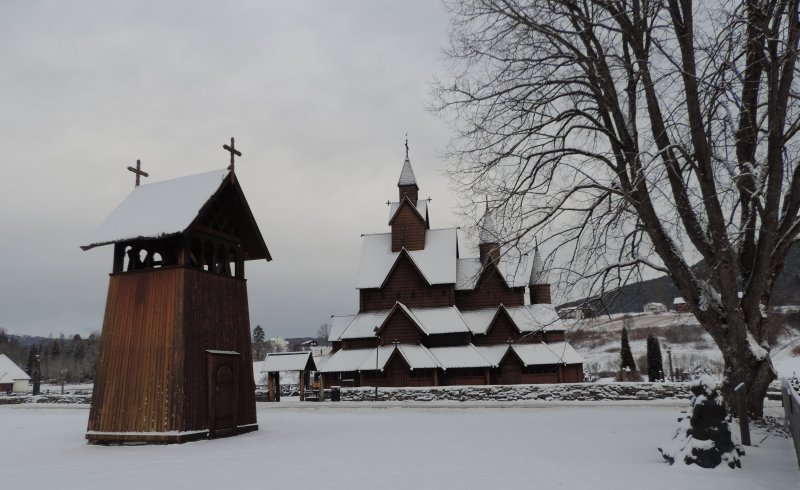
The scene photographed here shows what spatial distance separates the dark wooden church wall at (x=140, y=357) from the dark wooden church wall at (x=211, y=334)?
1.24 ft

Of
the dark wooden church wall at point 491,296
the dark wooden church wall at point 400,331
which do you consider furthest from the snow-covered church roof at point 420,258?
the dark wooden church wall at point 400,331

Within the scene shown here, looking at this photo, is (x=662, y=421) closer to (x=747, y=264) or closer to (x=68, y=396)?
(x=747, y=264)

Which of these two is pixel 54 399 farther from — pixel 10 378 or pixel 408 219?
pixel 10 378

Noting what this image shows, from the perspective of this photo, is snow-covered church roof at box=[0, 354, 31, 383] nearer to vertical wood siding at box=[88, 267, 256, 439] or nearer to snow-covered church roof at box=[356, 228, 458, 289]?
snow-covered church roof at box=[356, 228, 458, 289]

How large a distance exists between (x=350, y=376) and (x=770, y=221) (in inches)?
1150

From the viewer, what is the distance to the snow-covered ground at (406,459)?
27.9ft

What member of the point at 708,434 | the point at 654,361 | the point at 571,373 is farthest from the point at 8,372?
the point at 708,434

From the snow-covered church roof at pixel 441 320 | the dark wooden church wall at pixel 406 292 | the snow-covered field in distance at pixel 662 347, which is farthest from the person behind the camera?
the snow-covered field in distance at pixel 662 347

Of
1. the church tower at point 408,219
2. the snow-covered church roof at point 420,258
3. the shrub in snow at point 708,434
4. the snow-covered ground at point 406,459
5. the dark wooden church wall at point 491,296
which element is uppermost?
the church tower at point 408,219

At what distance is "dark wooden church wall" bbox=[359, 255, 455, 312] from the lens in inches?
1518

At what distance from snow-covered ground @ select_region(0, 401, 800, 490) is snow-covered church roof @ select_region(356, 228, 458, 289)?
19816 millimetres

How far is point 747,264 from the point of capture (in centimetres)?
1269

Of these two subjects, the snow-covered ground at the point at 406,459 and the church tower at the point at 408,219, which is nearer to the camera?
the snow-covered ground at the point at 406,459

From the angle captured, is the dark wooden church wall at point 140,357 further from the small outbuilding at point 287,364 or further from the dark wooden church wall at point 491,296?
the dark wooden church wall at point 491,296
